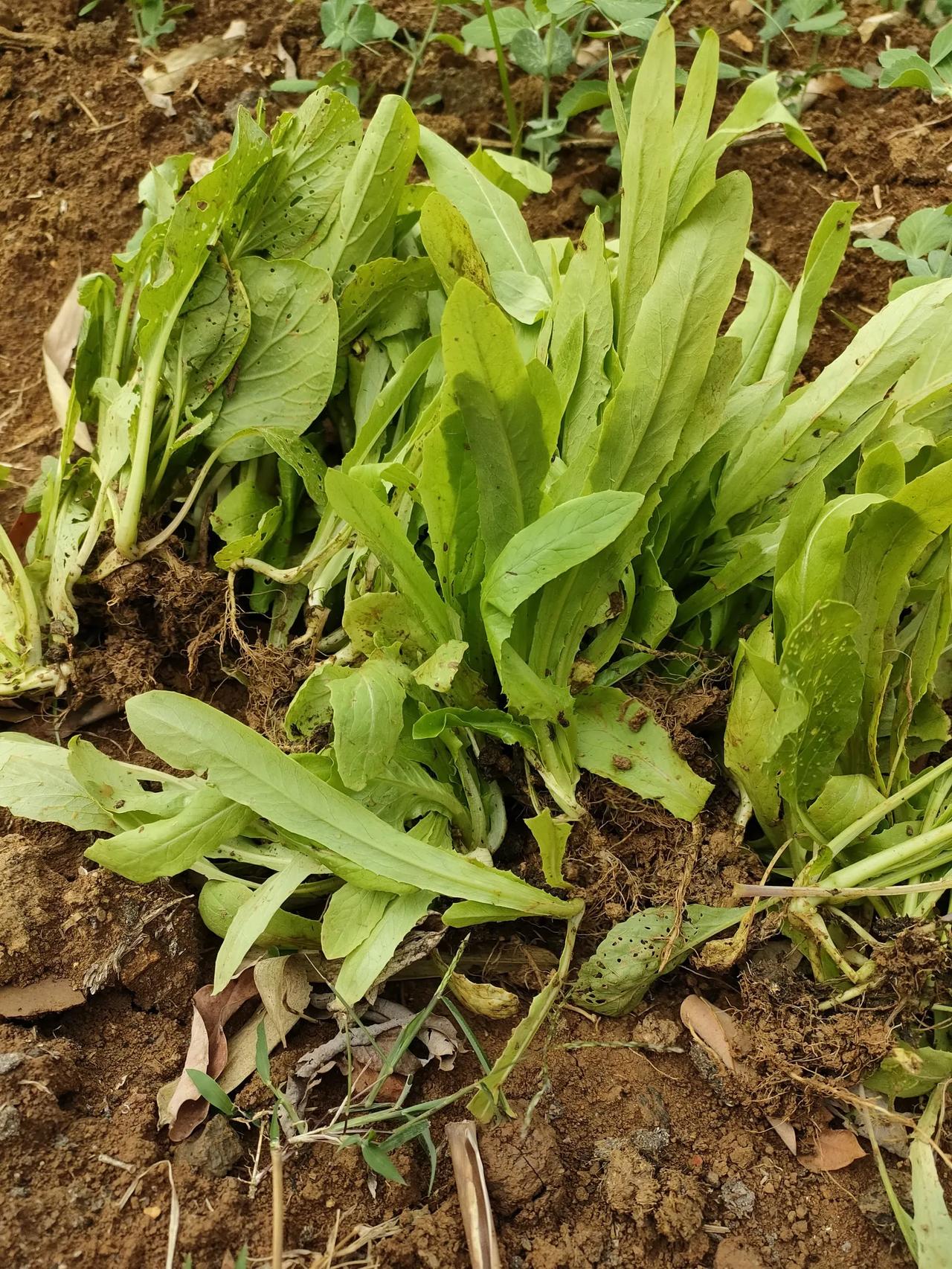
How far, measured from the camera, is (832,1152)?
1.05 meters

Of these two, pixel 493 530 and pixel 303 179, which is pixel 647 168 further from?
pixel 303 179

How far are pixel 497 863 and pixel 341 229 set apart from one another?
2.96ft

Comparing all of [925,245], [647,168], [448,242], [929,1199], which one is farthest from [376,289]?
[929,1199]

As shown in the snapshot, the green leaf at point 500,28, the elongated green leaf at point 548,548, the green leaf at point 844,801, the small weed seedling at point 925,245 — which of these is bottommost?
the green leaf at point 844,801

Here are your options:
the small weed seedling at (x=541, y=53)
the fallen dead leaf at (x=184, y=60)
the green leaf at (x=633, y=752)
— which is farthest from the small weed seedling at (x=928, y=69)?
the fallen dead leaf at (x=184, y=60)

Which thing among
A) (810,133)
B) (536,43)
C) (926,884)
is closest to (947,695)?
(926,884)

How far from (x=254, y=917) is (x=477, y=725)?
1.05ft

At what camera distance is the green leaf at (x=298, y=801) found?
1.05m

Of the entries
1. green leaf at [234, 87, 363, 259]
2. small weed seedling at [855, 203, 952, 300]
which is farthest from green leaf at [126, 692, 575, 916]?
small weed seedling at [855, 203, 952, 300]

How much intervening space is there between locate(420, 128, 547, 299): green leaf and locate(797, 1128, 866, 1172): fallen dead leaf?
1101 millimetres

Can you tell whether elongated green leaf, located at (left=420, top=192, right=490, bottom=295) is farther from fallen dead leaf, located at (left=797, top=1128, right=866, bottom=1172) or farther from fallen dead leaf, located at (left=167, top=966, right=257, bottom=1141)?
fallen dead leaf, located at (left=797, top=1128, right=866, bottom=1172)

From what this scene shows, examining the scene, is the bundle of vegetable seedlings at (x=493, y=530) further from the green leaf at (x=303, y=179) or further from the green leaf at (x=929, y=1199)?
the green leaf at (x=929, y=1199)

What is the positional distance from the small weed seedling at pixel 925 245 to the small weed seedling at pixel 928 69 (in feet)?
0.63

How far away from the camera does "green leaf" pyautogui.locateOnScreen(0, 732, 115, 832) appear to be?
45.8 inches
